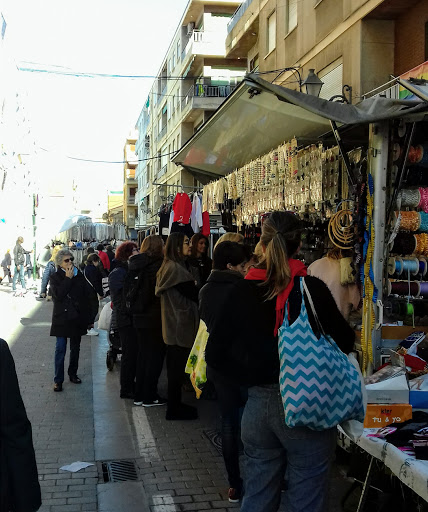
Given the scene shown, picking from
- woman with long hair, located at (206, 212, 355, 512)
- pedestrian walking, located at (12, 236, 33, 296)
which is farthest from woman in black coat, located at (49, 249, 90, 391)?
pedestrian walking, located at (12, 236, 33, 296)

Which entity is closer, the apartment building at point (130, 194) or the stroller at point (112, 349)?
the stroller at point (112, 349)

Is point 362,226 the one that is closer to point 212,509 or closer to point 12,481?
point 212,509

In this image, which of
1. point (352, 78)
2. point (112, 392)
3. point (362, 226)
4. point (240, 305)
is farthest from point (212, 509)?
point (352, 78)

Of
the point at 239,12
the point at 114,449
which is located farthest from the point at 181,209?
the point at 239,12

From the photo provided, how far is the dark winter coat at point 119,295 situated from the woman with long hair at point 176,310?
103 centimetres

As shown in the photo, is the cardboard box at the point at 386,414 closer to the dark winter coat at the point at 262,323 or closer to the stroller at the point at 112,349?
the dark winter coat at the point at 262,323

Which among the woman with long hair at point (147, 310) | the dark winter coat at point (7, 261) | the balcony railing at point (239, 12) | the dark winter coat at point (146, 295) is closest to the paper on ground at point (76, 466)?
the woman with long hair at point (147, 310)

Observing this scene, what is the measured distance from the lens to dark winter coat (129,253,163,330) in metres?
6.56

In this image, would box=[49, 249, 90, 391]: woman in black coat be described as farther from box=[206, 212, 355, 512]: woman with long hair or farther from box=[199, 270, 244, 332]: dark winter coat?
box=[206, 212, 355, 512]: woman with long hair

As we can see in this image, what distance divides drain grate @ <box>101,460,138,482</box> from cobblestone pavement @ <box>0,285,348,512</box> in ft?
0.18

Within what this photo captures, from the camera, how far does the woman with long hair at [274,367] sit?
110 inches

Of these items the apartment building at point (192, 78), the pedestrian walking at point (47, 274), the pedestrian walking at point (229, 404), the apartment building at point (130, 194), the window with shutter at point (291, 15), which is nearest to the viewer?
the pedestrian walking at point (229, 404)

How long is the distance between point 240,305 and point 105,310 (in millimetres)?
6476

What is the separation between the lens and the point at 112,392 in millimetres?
7566
